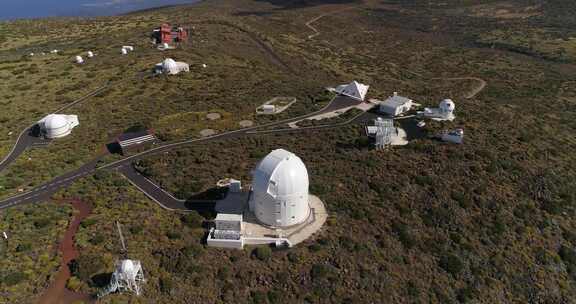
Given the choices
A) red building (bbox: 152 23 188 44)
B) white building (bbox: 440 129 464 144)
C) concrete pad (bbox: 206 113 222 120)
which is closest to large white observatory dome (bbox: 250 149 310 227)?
concrete pad (bbox: 206 113 222 120)

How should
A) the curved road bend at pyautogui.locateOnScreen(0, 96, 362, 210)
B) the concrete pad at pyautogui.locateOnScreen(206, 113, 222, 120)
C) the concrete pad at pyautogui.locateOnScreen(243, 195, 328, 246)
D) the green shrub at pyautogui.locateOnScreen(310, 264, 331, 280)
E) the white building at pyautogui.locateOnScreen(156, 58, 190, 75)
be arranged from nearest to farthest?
the green shrub at pyautogui.locateOnScreen(310, 264, 331, 280), the concrete pad at pyautogui.locateOnScreen(243, 195, 328, 246), the curved road bend at pyautogui.locateOnScreen(0, 96, 362, 210), the concrete pad at pyautogui.locateOnScreen(206, 113, 222, 120), the white building at pyautogui.locateOnScreen(156, 58, 190, 75)

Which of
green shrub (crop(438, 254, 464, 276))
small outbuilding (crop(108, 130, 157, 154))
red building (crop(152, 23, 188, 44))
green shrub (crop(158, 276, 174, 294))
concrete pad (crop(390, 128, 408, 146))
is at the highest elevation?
red building (crop(152, 23, 188, 44))

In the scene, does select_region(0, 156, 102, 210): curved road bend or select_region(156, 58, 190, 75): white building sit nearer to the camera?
select_region(0, 156, 102, 210): curved road bend

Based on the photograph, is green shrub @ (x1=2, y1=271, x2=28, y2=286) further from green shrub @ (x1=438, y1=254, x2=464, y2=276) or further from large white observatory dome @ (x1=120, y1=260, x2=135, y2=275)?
green shrub @ (x1=438, y1=254, x2=464, y2=276)

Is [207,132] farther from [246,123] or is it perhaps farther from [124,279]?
[124,279]

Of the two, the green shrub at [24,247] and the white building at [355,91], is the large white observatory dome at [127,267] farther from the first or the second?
the white building at [355,91]

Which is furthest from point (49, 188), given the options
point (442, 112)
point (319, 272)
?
point (442, 112)

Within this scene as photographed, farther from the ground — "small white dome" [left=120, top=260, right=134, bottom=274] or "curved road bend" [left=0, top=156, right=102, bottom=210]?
"curved road bend" [left=0, top=156, right=102, bottom=210]

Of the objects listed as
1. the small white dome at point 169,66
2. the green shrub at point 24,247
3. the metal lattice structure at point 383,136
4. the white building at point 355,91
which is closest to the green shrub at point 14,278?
the green shrub at point 24,247

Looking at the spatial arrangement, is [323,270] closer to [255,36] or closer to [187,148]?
[187,148]
